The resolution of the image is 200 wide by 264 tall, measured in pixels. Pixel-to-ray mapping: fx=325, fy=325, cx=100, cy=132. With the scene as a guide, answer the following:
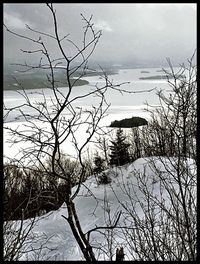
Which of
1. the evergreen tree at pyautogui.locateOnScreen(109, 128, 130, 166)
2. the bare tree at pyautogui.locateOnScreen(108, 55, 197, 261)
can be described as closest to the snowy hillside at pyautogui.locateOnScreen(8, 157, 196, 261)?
the bare tree at pyautogui.locateOnScreen(108, 55, 197, 261)

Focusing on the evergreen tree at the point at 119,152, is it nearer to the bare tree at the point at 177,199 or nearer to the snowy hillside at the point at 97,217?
the snowy hillside at the point at 97,217

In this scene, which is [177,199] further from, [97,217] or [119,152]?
[119,152]

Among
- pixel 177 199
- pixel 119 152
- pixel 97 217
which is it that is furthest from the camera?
pixel 119 152

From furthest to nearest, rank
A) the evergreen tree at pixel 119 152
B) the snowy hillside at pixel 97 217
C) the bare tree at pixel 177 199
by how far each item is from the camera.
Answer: the evergreen tree at pixel 119 152, the snowy hillside at pixel 97 217, the bare tree at pixel 177 199

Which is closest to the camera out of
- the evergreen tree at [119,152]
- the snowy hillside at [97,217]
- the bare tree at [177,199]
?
the bare tree at [177,199]

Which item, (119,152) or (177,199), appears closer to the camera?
(177,199)

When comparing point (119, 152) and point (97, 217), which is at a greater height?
point (119, 152)

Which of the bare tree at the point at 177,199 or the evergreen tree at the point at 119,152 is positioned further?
the evergreen tree at the point at 119,152

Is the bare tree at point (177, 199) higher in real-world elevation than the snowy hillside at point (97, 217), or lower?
higher

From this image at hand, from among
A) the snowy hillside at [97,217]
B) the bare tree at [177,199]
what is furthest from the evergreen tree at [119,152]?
the bare tree at [177,199]

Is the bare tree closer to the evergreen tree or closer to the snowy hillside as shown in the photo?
the snowy hillside

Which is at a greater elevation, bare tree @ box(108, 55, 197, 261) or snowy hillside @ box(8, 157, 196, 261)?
bare tree @ box(108, 55, 197, 261)

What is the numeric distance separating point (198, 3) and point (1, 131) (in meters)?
2.03

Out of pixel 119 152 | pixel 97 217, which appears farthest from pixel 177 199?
pixel 119 152
